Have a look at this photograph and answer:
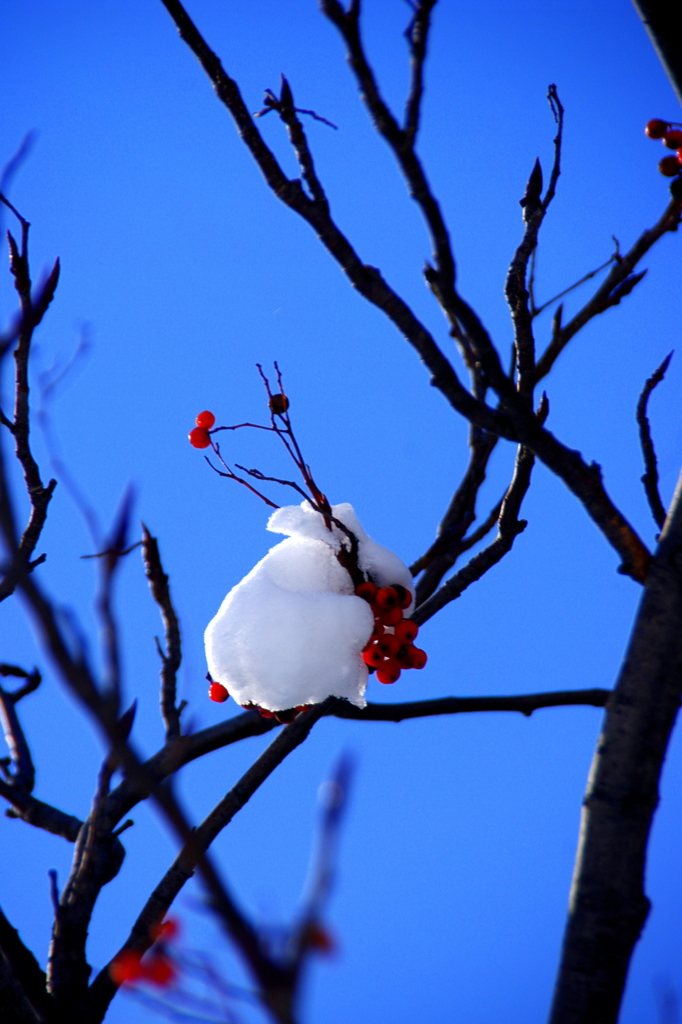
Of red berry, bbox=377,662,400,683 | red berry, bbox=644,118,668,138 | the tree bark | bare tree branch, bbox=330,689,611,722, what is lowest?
the tree bark

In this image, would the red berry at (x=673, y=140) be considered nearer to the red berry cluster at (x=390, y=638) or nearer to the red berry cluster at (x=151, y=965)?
the red berry cluster at (x=390, y=638)

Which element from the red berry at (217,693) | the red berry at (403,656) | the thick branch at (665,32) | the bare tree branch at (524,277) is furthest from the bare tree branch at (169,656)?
the thick branch at (665,32)

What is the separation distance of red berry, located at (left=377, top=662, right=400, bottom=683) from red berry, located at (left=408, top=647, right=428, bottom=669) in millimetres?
38

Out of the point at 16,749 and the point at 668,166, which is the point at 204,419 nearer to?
the point at 16,749

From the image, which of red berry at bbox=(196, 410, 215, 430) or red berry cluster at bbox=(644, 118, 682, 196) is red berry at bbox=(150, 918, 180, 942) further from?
red berry cluster at bbox=(644, 118, 682, 196)

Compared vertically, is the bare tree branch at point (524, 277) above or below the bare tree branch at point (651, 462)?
above

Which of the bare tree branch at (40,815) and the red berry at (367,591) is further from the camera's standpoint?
the bare tree branch at (40,815)

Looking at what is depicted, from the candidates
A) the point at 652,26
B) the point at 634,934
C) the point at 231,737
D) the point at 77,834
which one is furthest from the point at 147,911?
the point at 652,26

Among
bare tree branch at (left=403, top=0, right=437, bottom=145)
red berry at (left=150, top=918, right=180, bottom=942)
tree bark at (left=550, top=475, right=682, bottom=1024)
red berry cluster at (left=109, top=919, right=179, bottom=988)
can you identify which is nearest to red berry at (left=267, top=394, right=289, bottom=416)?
bare tree branch at (left=403, top=0, right=437, bottom=145)

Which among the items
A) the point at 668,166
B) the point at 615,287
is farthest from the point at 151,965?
the point at 668,166

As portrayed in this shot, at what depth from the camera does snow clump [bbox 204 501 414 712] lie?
1.40 metres

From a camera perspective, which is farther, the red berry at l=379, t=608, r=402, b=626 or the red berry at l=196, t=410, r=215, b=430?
the red berry at l=196, t=410, r=215, b=430

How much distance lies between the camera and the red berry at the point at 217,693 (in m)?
1.72

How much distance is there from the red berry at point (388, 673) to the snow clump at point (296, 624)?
0.12ft
